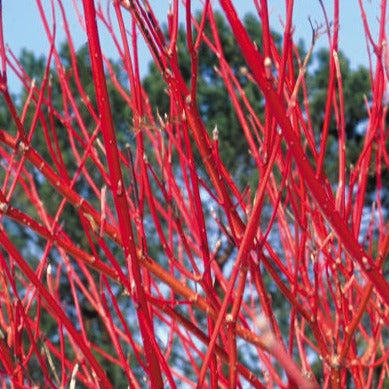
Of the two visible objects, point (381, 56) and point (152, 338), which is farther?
point (381, 56)

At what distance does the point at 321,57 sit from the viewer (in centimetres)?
759

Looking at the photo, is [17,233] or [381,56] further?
[17,233]

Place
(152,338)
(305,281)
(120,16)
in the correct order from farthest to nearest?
(305,281) → (120,16) → (152,338)

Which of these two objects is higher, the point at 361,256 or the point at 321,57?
the point at 321,57

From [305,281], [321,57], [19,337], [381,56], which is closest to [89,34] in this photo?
[381,56]

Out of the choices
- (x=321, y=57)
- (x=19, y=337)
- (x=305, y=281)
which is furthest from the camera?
(x=321, y=57)

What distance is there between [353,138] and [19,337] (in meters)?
7.05

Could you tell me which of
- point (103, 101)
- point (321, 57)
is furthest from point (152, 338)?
point (321, 57)

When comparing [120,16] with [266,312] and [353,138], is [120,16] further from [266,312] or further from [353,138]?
[353,138]

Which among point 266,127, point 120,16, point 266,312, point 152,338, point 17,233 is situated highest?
point 17,233

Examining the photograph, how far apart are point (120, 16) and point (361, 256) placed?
0.44 m

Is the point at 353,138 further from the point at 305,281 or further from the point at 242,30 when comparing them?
the point at 242,30

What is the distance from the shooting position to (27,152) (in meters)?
0.94

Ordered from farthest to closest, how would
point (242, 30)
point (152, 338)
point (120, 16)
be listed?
1. point (120, 16)
2. point (152, 338)
3. point (242, 30)
